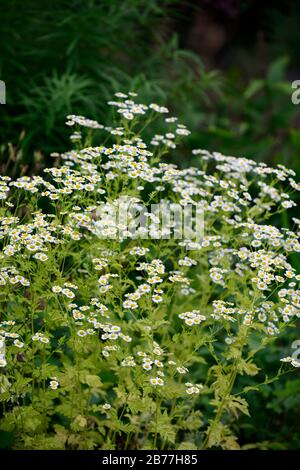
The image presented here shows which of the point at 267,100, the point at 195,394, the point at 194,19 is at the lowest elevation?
the point at 195,394

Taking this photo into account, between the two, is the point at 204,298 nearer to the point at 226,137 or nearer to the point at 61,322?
the point at 61,322

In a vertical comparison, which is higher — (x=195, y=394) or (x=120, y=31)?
(x=120, y=31)

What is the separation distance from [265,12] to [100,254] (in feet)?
18.4

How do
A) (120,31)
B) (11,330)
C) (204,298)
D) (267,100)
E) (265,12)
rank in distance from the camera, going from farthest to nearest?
(265,12), (267,100), (120,31), (204,298), (11,330)

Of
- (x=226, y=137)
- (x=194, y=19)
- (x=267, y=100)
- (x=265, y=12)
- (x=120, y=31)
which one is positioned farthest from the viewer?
(x=265, y=12)

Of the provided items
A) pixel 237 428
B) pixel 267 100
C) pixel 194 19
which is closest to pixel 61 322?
pixel 237 428

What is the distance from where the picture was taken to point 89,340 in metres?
2.22

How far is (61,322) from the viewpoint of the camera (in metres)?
2.27

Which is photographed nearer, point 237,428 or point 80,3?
point 237,428

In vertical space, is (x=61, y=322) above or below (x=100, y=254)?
below

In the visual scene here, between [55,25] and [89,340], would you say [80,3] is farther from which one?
[89,340]

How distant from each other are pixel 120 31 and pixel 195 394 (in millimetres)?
2734
